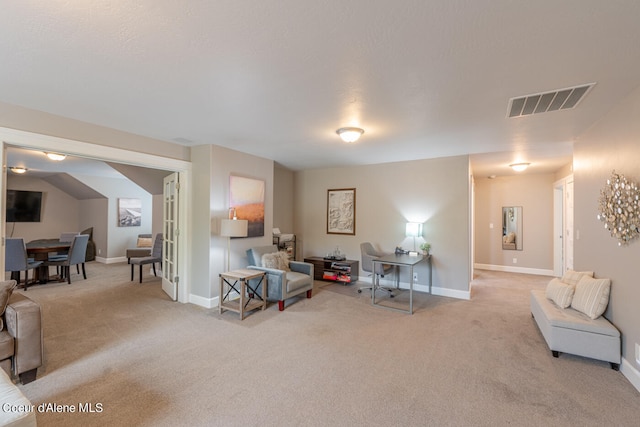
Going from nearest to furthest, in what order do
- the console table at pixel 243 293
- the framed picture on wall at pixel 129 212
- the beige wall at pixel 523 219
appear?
the console table at pixel 243 293, the beige wall at pixel 523 219, the framed picture on wall at pixel 129 212

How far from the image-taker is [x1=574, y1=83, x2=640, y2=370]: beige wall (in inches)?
94.3

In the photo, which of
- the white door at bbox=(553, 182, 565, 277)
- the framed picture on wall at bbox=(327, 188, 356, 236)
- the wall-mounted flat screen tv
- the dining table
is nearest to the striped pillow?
the framed picture on wall at bbox=(327, 188, 356, 236)

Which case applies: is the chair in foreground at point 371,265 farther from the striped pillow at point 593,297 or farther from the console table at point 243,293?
the striped pillow at point 593,297

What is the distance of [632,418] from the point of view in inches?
77.9

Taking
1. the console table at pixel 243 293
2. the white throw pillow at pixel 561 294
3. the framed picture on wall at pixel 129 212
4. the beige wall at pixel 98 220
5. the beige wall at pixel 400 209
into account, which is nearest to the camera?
the white throw pillow at pixel 561 294

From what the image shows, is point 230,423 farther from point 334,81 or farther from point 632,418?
point 632,418

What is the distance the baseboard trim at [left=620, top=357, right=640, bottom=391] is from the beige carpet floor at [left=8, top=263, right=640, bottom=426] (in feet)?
0.23

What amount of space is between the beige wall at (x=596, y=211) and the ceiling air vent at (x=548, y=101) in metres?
0.42

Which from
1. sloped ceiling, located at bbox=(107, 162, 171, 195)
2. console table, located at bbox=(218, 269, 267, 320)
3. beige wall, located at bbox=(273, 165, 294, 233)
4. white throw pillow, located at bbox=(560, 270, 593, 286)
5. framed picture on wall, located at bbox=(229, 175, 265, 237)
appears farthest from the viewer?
beige wall, located at bbox=(273, 165, 294, 233)

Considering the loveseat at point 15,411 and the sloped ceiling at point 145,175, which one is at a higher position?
the sloped ceiling at point 145,175

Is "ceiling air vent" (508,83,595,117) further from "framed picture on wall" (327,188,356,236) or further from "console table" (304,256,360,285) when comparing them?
"console table" (304,256,360,285)

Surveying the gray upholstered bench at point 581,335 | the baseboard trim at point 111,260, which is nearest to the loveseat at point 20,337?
the gray upholstered bench at point 581,335

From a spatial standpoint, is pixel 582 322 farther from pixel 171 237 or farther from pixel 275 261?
pixel 171 237

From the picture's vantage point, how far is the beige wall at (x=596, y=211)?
2396 mm
